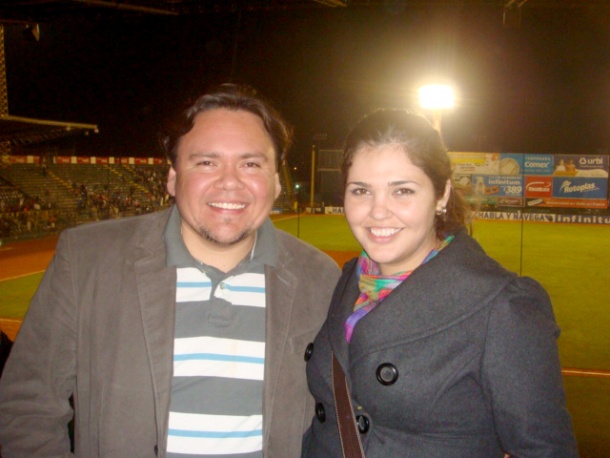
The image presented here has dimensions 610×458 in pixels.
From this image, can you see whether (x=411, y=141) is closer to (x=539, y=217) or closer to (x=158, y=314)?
(x=158, y=314)

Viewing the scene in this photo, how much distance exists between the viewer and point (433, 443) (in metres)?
1.87

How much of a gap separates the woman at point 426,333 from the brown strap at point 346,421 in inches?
1.1

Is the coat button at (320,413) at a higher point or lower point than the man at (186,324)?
lower

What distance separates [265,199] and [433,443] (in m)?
1.30

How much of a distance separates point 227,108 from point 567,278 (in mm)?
13932

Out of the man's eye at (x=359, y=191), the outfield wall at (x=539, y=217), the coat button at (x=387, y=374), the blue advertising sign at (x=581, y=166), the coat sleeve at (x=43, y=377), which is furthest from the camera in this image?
the outfield wall at (x=539, y=217)

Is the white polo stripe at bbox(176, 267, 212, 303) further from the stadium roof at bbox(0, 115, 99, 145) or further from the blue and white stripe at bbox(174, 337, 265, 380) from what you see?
the stadium roof at bbox(0, 115, 99, 145)

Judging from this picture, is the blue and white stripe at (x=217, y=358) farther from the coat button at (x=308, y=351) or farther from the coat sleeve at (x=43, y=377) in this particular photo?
the coat sleeve at (x=43, y=377)

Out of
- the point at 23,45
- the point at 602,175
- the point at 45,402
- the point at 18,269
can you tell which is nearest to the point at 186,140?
the point at 45,402

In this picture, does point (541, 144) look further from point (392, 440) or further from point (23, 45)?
point (392, 440)

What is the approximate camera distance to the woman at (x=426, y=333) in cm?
178

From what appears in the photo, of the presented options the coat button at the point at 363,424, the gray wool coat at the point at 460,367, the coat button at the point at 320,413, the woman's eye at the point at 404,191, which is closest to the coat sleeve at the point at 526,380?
the gray wool coat at the point at 460,367

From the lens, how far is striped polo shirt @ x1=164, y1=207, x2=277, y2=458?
2148mm

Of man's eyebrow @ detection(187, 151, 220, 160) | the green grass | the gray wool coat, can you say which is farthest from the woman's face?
the green grass
